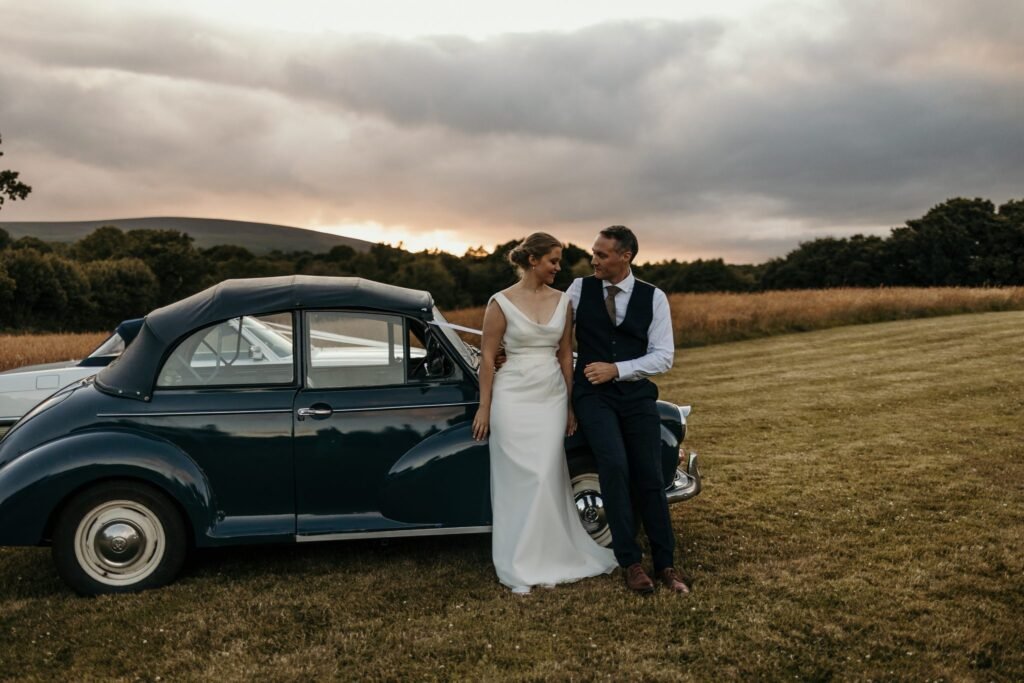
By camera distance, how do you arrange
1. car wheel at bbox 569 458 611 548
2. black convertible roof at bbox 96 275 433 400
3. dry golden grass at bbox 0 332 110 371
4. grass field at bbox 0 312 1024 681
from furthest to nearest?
dry golden grass at bbox 0 332 110 371, car wheel at bbox 569 458 611 548, black convertible roof at bbox 96 275 433 400, grass field at bbox 0 312 1024 681

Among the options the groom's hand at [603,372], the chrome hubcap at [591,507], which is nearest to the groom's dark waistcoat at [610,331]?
the groom's hand at [603,372]

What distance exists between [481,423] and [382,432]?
607 mm

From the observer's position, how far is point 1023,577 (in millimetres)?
4910

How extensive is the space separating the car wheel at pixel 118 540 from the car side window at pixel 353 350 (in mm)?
1160

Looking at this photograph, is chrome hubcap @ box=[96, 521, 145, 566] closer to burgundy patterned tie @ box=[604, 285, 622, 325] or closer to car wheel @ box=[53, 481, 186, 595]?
car wheel @ box=[53, 481, 186, 595]

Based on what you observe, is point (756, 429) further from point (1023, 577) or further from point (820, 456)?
point (1023, 577)

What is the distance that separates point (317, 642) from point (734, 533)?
10.3ft

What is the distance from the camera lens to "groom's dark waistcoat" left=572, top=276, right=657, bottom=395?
4.82 meters

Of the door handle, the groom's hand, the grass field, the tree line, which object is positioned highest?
the tree line

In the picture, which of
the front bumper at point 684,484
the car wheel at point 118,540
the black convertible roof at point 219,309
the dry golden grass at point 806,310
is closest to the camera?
the car wheel at point 118,540

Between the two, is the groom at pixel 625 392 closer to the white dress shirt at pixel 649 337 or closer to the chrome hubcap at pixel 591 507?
the white dress shirt at pixel 649 337

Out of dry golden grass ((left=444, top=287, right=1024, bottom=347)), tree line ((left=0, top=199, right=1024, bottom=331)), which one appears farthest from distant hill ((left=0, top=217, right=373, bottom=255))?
dry golden grass ((left=444, top=287, right=1024, bottom=347))

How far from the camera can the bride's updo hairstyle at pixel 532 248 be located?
4855mm

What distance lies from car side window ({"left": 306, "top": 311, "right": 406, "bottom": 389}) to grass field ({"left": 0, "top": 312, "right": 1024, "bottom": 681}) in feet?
4.12
